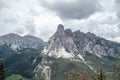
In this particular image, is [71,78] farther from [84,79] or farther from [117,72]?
[117,72]

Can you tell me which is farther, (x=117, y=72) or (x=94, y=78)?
(x=94, y=78)

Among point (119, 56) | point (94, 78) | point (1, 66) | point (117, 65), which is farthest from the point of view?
point (94, 78)

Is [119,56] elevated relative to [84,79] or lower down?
elevated

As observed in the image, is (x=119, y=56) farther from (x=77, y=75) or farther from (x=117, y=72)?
(x=77, y=75)

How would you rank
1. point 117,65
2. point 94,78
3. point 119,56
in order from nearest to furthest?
point 119,56
point 117,65
point 94,78

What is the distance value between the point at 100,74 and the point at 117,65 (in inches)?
378

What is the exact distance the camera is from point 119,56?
234 feet

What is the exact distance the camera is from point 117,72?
76.2m

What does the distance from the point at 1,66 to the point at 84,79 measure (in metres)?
25.3

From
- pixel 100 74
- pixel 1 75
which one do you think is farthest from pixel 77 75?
pixel 1 75

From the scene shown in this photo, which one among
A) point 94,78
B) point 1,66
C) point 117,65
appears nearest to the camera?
point 117,65

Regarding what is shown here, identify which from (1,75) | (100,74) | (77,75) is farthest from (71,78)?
(1,75)

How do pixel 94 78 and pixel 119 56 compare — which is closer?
pixel 119 56

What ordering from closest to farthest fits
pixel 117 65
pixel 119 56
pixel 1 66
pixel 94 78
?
pixel 119 56 < pixel 117 65 < pixel 1 66 < pixel 94 78
